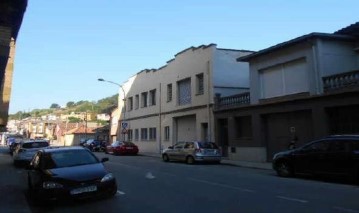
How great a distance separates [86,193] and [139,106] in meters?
38.8

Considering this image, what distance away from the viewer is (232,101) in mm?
30062

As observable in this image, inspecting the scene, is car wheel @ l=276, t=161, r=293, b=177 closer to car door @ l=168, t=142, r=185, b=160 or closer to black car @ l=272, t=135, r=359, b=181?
black car @ l=272, t=135, r=359, b=181

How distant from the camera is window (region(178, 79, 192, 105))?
36.9 meters

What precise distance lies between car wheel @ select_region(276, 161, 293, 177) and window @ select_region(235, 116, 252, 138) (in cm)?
1037

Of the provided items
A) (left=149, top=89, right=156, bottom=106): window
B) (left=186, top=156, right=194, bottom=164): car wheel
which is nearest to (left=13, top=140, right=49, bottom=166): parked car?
(left=186, top=156, right=194, bottom=164): car wheel

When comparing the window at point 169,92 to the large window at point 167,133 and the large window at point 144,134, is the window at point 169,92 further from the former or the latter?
the large window at point 144,134

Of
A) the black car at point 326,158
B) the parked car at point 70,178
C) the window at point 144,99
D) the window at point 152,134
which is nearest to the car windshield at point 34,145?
the parked car at point 70,178

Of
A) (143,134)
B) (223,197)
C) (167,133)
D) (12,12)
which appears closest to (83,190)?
(223,197)

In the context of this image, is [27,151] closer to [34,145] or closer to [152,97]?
[34,145]

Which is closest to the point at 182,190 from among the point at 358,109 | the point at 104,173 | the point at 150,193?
the point at 150,193

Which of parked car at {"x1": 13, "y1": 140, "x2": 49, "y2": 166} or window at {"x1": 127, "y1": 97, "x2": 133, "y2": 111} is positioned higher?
window at {"x1": 127, "y1": 97, "x2": 133, "y2": 111}

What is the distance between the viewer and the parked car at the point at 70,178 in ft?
33.3

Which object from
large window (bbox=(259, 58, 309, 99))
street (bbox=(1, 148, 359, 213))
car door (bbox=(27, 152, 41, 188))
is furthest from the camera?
large window (bbox=(259, 58, 309, 99))

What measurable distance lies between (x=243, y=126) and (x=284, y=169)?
11.8m
